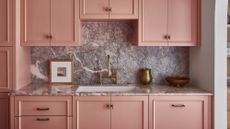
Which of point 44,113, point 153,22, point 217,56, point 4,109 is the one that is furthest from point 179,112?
point 4,109

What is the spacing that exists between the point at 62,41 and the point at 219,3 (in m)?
1.68

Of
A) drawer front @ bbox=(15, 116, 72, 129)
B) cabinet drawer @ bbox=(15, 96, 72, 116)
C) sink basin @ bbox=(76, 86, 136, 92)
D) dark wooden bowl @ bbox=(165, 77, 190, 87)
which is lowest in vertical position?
drawer front @ bbox=(15, 116, 72, 129)

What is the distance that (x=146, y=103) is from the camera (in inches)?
113

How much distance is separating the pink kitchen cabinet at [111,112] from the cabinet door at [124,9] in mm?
897

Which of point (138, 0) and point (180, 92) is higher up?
point (138, 0)

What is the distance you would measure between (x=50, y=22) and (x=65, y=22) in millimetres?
165

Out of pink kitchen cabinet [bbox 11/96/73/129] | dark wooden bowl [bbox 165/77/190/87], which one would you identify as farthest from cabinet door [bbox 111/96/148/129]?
dark wooden bowl [bbox 165/77/190/87]

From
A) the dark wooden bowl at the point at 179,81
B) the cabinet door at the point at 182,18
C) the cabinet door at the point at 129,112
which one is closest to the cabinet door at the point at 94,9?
the cabinet door at the point at 182,18

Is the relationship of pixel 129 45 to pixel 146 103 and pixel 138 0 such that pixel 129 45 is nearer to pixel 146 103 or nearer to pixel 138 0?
pixel 138 0

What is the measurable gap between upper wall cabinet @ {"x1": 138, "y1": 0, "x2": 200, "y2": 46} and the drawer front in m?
1.14

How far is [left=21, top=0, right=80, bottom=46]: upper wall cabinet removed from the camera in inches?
123

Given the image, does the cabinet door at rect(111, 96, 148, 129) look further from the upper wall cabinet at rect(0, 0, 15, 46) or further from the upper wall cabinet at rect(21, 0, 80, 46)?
the upper wall cabinet at rect(0, 0, 15, 46)

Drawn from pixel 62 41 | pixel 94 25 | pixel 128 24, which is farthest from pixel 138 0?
pixel 62 41

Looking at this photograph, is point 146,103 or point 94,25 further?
point 94,25
